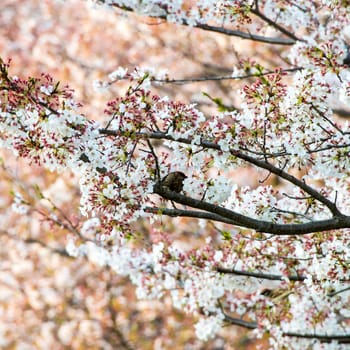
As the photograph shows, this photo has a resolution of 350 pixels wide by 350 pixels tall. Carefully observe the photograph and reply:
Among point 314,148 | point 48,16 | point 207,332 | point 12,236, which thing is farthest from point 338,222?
point 48,16

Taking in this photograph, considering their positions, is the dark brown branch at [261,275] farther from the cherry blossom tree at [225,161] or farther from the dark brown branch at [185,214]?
the dark brown branch at [185,214]

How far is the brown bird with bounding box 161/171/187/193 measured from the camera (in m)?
3.25

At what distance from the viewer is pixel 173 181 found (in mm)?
3266

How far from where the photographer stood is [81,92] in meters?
13.4

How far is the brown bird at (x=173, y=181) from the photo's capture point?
325 centimetres

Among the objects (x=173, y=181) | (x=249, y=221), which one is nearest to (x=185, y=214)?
(x=173, y=181)

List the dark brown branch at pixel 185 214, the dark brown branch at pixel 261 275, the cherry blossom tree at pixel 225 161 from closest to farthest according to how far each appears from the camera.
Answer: the cherry blossom tree at pixel 225 161 < the dark brown branch at pixel 185 214 < the dark brown branch at pixel 261 275

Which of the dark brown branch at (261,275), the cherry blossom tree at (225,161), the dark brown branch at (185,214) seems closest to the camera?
the cherry blossom tree at (225,161)

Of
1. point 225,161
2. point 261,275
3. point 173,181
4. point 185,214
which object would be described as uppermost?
point 261,275

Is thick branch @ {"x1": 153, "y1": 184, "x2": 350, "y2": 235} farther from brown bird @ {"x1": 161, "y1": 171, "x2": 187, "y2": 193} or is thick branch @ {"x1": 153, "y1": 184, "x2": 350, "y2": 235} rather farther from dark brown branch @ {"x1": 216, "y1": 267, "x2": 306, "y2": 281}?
dark brown branch @ {"x1": 216, "y1": 267, "x2": 306, "y2": 281}

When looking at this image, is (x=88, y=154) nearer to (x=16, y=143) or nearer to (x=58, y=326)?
(x=16, y=143)

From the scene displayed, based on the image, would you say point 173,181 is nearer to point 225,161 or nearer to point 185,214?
point 185,214

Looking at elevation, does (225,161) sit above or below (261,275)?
below

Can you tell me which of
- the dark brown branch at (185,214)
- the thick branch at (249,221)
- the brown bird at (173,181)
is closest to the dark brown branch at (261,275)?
the thick branch at (249,221)
